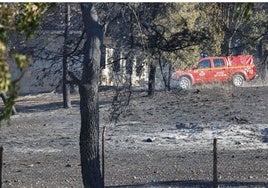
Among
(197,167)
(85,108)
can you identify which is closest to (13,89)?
(85,108)

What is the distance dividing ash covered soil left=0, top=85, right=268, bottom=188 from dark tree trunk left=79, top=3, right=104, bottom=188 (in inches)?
101

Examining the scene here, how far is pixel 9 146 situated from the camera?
25.0m

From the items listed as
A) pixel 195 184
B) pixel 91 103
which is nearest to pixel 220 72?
pixel 195 184

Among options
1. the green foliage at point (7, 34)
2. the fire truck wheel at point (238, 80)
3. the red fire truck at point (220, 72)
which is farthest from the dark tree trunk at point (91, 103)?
the fire truck wheel at point (238, 80)

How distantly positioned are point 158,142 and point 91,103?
975 centimetres

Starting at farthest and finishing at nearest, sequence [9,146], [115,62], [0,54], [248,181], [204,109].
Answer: [204,109] → [9,146] → [248,181] → [115,62] → [0,54]

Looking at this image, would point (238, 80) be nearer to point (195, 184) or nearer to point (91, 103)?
point (195, 184)

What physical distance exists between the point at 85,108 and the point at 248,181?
455 centimetres

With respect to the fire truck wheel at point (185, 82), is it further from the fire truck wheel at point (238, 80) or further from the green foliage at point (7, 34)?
the green foliage at point (7, 34)

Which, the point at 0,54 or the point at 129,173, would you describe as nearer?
the point at 0,54

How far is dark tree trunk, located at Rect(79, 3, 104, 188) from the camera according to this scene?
15250mm

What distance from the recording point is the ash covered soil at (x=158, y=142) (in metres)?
18.7

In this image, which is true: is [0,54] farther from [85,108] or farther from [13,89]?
[85,108]

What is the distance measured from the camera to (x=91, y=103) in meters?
15.3
